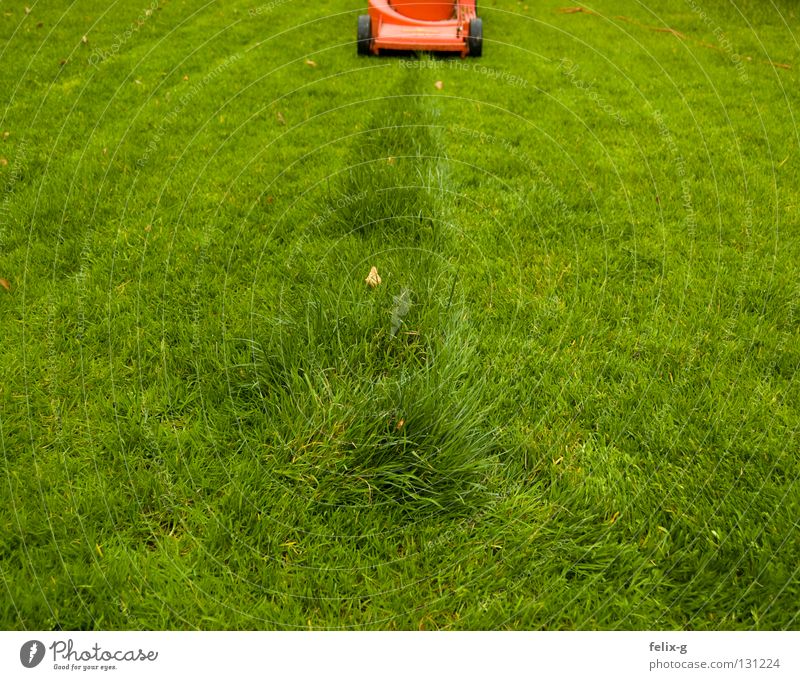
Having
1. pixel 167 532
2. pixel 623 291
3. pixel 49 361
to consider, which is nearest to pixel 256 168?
pixel 49 361

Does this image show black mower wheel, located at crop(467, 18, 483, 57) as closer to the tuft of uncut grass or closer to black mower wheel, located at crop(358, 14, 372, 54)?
black mower wheel, located at crop(358, 14, 372, 54)

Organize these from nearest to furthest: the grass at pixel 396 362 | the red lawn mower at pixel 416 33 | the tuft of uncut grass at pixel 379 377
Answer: the grass at pixel 396 362 < the tuft of uncut grass at pixel 379 377 < the red lawn mower at pixel 416 33

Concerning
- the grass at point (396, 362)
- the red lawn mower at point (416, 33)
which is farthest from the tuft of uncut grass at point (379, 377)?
the red lawn mower at point (416, 33)

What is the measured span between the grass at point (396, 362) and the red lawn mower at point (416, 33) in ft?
3.97

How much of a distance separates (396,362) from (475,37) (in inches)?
171

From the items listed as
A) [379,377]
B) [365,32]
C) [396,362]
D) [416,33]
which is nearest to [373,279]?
[396,362]

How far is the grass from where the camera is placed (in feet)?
5.75

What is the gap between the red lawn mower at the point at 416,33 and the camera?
5.57 m

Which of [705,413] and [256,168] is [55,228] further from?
[705,413]

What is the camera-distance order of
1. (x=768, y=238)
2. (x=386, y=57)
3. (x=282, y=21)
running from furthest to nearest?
1. (x=282, y=21)
2. (x=386, y=57)
3. (x=768, y=238)

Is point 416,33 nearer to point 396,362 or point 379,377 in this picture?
point 396,362

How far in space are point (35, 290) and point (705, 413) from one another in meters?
2.78

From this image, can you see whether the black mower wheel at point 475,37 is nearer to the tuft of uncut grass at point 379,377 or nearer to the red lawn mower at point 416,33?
the red lawn mower at point 416,33

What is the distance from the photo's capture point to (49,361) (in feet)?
8.01
